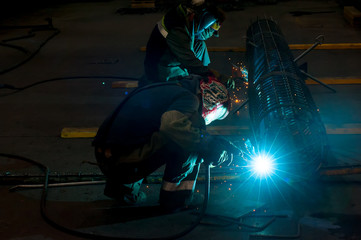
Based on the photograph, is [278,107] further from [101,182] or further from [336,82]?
[336,82]

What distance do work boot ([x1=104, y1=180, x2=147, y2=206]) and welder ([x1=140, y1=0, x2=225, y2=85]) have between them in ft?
5.16

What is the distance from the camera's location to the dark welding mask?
443 cm

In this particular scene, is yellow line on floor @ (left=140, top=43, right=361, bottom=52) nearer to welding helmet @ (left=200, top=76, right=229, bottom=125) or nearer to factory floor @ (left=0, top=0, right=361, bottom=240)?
factory floor @ (left=0, top=0, right=361, bottom=240)

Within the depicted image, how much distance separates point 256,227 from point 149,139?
1.25 m

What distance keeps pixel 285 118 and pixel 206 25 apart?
151cm

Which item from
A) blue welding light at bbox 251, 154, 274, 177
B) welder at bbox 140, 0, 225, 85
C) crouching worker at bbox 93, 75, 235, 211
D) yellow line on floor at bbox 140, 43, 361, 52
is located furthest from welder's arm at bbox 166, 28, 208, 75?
yellow line on floor at bbox 140, 43, 361, 52

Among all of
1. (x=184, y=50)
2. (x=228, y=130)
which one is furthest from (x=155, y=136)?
(x=228, y=130)

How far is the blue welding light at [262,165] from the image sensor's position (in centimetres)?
384

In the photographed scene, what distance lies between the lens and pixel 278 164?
12.0ft

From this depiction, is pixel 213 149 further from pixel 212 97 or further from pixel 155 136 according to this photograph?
pixel 212 97

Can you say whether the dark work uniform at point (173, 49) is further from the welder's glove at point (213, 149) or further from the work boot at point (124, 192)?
the work boot at point (124, 192)

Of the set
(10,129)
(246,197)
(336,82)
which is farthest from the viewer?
(336,82)

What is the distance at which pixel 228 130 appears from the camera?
5.16 m

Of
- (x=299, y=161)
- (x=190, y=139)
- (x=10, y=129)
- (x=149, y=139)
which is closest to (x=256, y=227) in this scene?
(x=299, y=161)
